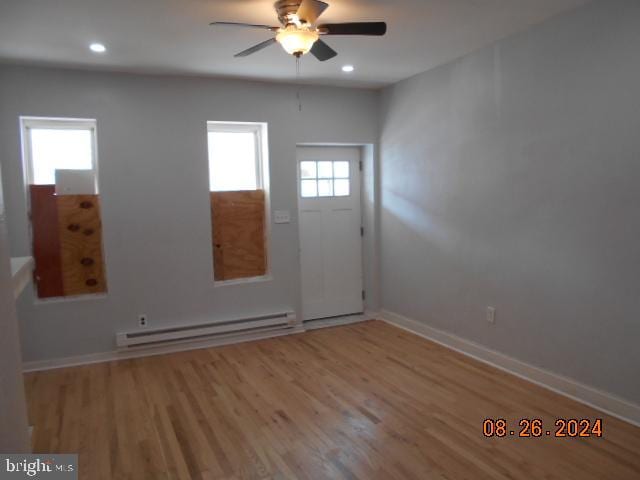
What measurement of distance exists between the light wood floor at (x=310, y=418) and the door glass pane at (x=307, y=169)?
1.96 m

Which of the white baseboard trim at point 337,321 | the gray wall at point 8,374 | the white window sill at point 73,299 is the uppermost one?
the gray wall at point 8,374

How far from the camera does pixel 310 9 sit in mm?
2494

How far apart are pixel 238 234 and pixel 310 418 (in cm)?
→ 230

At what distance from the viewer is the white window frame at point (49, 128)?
3.94 m

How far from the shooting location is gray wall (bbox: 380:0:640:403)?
2.81m

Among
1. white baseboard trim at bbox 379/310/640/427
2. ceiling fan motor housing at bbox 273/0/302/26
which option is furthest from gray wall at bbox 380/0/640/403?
ceiling fan motor housing at bbox 273/0/302/26

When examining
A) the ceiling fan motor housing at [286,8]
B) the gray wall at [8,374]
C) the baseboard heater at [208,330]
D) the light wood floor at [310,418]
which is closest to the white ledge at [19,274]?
the gray wall at [8,374]

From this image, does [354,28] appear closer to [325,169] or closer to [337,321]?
[325,169]

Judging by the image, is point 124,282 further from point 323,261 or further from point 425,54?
point 425,54

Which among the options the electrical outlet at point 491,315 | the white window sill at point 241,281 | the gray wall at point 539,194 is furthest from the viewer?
the white window sill at point 241,281

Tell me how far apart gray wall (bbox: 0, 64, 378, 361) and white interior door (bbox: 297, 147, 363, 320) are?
317 millimetres

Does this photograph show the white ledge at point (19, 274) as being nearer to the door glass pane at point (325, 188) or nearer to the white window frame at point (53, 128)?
the white window frame at point (53, 128)

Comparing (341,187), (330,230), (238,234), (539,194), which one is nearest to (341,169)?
(341,187)

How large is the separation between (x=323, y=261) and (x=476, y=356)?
6.51 ft
